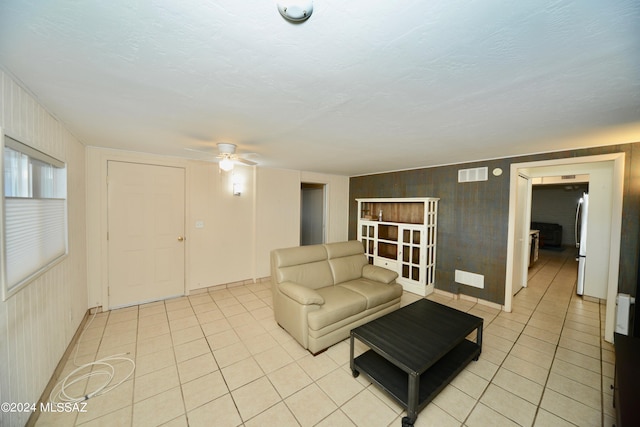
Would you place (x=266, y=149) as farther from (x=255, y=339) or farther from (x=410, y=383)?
(x=410, y=383)

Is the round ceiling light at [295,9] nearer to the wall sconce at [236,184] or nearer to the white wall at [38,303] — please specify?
the white wall at [38,303]

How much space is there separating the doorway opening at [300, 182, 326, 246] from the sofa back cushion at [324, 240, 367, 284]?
6.38 feet

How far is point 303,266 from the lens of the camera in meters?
3.14

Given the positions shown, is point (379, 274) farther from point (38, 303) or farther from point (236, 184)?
point (38, 303)

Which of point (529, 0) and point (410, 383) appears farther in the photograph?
point (410, 383)

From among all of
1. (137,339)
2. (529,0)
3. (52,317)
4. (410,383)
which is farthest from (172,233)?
(529,0)

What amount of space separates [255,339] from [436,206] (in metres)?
3.62

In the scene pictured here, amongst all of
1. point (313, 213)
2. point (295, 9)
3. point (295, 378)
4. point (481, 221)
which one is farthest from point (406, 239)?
point (295, 9)

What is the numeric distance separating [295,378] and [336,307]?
756 mm

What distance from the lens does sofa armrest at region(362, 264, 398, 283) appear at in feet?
10.9

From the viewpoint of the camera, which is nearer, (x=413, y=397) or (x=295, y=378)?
(x=413, y=397)

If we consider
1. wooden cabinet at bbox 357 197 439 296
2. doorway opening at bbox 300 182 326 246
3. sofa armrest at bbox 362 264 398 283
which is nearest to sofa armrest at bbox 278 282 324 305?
sofa armrest at bbox 362 264 398 283

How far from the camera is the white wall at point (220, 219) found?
3.20 m

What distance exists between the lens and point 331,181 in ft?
18.6
